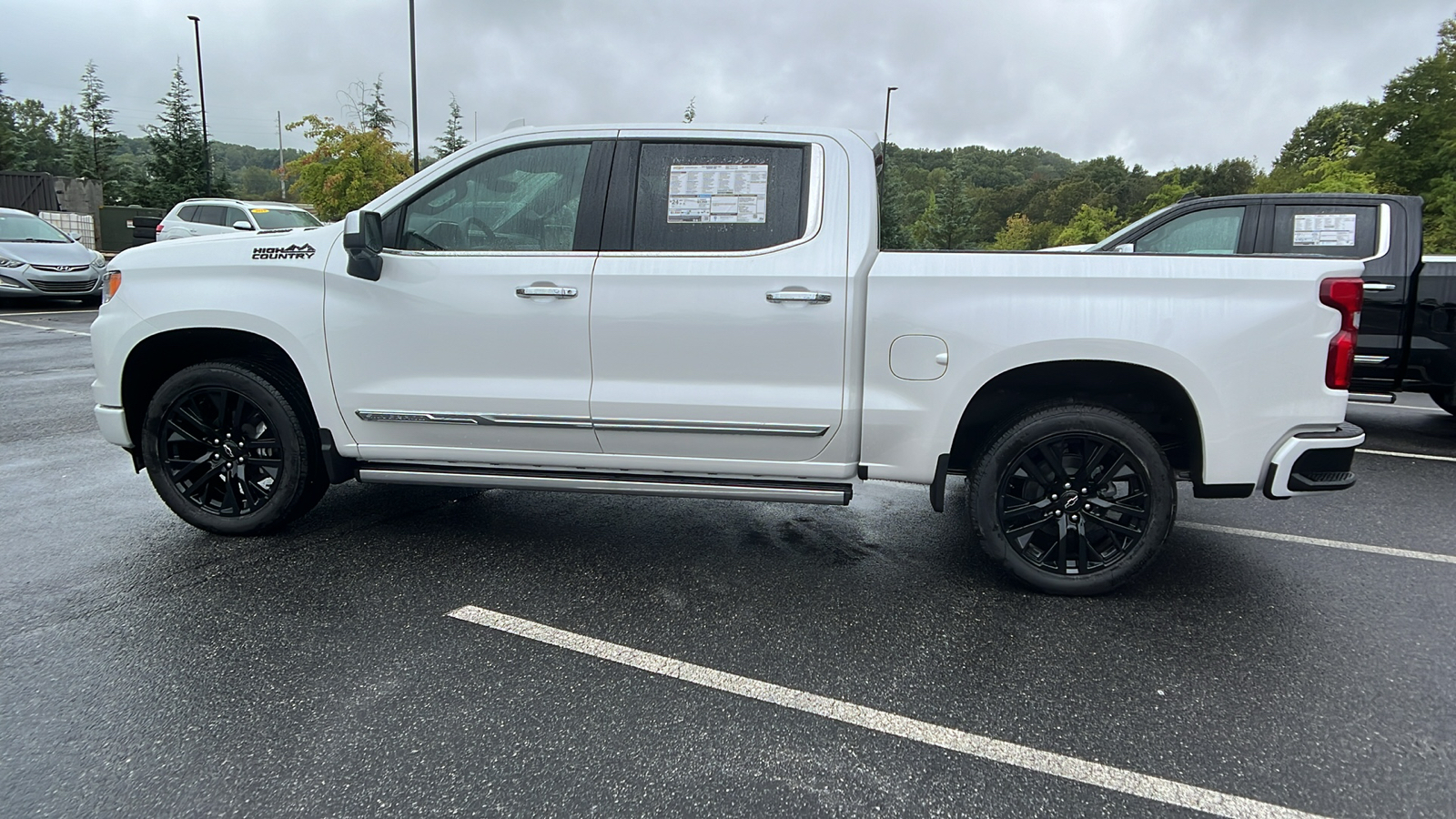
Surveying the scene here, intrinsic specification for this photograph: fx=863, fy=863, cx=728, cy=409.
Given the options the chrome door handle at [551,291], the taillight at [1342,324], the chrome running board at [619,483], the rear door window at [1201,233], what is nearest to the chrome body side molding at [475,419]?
the chrome running board at [619,483]

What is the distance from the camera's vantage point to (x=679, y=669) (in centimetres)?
301

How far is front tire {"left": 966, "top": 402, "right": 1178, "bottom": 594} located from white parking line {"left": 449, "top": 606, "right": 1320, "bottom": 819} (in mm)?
1234

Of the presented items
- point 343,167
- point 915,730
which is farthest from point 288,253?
point 343,167

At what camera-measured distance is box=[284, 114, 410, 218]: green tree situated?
2562 centimetres

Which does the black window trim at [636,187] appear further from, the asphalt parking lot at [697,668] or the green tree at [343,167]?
the green tree at [343,167]

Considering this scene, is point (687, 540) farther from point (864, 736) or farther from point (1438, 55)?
point (1438, 55)

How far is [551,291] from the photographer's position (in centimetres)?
373

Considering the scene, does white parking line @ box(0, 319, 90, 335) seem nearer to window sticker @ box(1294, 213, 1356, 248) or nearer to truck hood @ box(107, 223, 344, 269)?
truck hood @ box(107, 223, 344, 269)

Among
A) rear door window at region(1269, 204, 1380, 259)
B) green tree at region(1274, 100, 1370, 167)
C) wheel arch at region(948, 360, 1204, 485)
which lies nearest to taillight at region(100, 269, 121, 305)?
wheel arch at region(948, 360, 1204, 485)

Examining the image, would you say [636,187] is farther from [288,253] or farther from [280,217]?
[280,217]

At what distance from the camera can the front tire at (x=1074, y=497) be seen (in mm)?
3568

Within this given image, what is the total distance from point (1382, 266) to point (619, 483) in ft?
20.5

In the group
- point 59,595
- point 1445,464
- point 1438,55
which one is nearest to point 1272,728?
point 59,595

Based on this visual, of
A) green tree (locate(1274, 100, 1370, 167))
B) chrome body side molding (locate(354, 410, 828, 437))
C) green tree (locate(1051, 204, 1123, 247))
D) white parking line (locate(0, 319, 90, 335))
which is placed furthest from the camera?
green tree (locate(1274, 100, 1370, 167))
